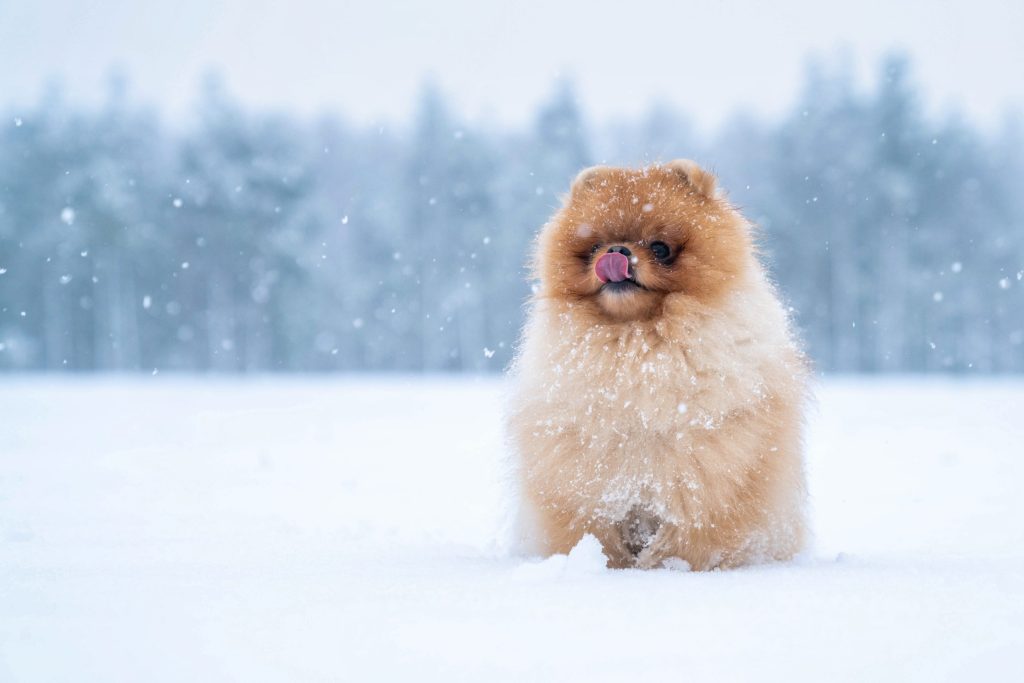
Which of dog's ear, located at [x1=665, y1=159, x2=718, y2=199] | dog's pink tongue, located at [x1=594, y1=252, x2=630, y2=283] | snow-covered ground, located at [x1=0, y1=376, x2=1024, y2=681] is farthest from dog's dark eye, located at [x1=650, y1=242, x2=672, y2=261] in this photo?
snow-covered ground, located at [x1=0, y1=376, x2=1024, y2=681]

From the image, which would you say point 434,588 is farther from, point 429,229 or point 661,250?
point 429,229

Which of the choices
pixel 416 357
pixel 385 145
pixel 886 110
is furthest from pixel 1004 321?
pixel 385 145

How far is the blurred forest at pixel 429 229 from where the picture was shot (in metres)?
26.0

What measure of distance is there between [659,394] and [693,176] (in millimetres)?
1069

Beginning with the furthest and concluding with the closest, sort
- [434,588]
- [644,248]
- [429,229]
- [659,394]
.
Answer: [429,229] < [644,248] < [659,394] < [434,588]

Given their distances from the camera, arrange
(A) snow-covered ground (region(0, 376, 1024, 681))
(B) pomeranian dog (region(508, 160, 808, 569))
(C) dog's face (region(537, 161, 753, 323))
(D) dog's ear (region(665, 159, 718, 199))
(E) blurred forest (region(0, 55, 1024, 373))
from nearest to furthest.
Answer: (A) snow-covered ground (region(0, 376, 1024, 681))
(B) pomeranian dog (region(508, 160, 808, 569))
(C) dog's face (region(537, 161, 753, 323))
(D) dog's ear (region(665, 159, 718, 199))
(E) blurred forest (region(0, 55, 1024, 373))

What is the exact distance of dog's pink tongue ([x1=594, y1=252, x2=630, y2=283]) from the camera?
3.58 meters

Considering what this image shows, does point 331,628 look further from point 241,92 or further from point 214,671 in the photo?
point 241,92

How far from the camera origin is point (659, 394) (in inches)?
141

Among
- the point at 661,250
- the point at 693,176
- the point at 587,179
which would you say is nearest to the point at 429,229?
the point at 587,179

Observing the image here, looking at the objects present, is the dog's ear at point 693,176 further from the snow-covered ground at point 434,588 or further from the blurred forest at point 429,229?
the blurred forest at point 429,229

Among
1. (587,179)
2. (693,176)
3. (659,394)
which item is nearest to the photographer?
(659,394)

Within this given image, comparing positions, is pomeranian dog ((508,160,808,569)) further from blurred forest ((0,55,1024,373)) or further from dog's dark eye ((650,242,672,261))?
blurred forest ((0,55,1024,373))

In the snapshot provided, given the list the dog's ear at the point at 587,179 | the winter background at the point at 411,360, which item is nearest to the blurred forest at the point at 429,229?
the winter background at the point at 411,360
